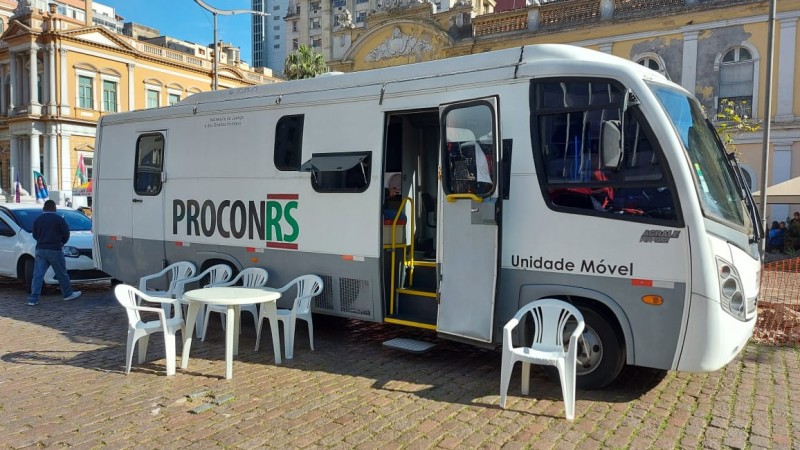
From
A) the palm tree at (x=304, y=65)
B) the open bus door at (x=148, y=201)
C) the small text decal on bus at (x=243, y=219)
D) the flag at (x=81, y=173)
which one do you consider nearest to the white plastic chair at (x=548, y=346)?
the small text decal on bus at (x=243, y=219)

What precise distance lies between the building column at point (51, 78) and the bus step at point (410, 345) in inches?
1764

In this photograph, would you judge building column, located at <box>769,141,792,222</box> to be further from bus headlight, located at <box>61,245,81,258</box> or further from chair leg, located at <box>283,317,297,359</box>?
bus headlight, located at <box>61,245,81,258</box>

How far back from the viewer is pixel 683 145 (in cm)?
511

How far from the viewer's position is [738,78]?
21719 mm

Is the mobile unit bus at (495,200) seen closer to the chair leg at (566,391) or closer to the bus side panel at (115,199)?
the chair leg at (566,391)

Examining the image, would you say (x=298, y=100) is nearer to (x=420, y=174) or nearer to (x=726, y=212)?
(x=420, y=174)

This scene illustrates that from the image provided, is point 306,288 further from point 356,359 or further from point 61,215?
point 61,215

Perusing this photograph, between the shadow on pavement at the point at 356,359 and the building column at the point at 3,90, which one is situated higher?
the building column at the point at 3,90

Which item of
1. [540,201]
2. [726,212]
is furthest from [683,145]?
[540,201]

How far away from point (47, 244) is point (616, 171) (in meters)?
9.30

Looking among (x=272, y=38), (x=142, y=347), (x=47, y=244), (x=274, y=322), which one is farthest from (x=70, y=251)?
(x=272, y=38)

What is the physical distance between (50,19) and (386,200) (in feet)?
150

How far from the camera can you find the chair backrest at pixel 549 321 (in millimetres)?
5379

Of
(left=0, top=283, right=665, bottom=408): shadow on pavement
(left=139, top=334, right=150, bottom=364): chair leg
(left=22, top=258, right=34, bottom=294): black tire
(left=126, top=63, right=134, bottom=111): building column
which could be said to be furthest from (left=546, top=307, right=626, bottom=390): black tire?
(left=126, top=63, right=134, bottom=111): building column
